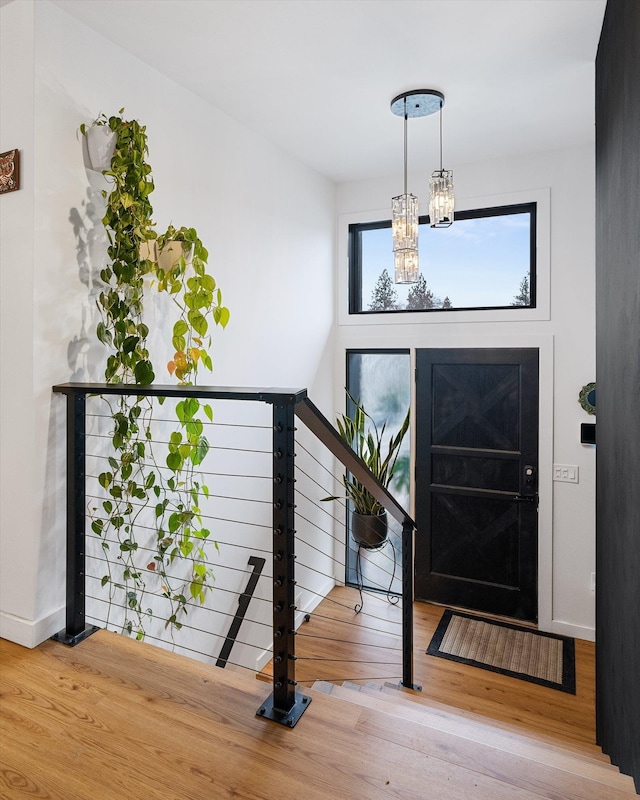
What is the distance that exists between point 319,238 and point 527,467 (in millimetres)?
2158

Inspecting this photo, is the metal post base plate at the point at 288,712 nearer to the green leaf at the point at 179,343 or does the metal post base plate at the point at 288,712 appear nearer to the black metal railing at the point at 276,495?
the black metal railing at the point at 276,495

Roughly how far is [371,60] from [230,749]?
2574 mm

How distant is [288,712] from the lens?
4.93 ft

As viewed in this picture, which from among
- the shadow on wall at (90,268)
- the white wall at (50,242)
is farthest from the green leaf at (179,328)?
the shadow on wall at (90,268)

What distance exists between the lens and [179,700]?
1.59 metres

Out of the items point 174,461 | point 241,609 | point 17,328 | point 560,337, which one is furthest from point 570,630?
point 17,328

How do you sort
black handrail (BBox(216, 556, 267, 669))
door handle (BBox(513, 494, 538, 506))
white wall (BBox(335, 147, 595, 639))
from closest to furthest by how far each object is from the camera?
black handrail (BBox(216, 556, 267, 669))
white wall (BBox(335, 147, 595, 639))
door handle (BBox(513, 494, 538, 506))

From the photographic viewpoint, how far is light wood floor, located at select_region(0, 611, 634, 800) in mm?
1268

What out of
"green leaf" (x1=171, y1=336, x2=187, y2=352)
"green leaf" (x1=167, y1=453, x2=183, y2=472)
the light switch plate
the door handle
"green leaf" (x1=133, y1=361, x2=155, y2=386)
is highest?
"green leaf" (x1=171, y1=336, x2=187, y2=352)

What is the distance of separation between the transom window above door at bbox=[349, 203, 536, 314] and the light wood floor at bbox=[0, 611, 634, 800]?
2.85 metres

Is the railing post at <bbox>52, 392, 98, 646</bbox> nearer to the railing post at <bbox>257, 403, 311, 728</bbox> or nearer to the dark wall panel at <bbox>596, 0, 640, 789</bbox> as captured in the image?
the railing post at <bbox>257, 403, 311, 728</bbox>

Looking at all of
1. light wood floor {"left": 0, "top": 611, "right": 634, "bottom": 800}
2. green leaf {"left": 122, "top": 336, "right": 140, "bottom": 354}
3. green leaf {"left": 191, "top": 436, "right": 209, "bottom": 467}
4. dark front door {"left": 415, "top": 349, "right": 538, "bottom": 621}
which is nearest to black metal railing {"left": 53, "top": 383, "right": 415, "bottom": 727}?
light wood floor {"left": 0, "top": 611, "right": 634, "bottom": 800}

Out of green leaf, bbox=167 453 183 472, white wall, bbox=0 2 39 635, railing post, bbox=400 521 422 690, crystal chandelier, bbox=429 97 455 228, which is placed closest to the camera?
white wall, bbox=0 2 39 635

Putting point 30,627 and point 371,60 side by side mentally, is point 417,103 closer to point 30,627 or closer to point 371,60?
point 371,60
